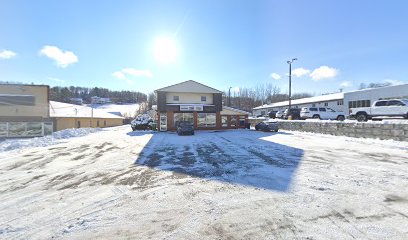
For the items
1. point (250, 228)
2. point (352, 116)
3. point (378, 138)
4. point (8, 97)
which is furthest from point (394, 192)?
point (8, 97)

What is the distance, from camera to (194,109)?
3216 centimetres

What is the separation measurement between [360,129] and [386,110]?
3.57m

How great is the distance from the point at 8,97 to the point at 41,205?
38733mm

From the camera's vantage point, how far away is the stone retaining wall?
14.9 metres

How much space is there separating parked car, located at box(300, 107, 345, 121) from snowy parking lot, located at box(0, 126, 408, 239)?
21210 millimetres

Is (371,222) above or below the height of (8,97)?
below

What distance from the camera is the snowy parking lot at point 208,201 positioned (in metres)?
3.85

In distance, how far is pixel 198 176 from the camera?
7.37 m

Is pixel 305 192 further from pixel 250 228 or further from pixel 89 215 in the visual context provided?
pixel 89 215

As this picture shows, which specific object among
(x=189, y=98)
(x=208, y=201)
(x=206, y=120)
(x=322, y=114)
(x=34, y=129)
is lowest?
(x=208, y=201)

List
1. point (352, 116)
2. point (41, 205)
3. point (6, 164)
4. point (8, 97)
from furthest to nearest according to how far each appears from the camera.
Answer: point (8, 97) → point (352, 116) → point (6, 164) → point (41, 205)

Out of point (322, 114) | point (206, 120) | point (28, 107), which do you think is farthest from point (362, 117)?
point (28, 107)

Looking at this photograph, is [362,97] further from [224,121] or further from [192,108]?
[192,108]

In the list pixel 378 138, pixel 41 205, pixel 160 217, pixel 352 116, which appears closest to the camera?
pixel 160 217
